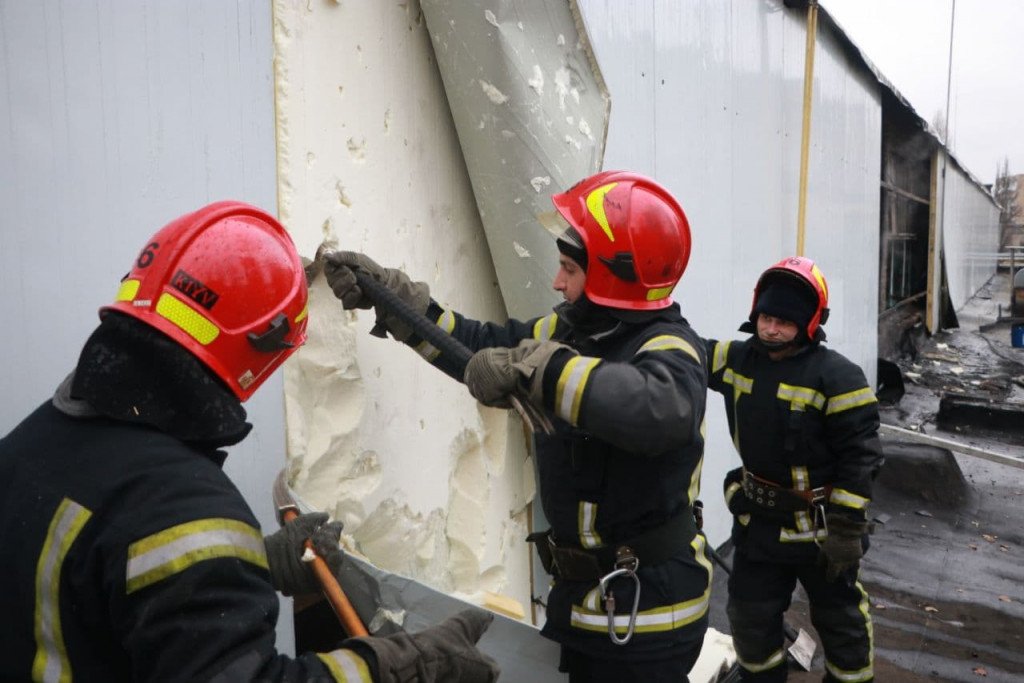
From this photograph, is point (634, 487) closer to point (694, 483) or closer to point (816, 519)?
point (694, 483)

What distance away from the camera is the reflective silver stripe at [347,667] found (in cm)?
116

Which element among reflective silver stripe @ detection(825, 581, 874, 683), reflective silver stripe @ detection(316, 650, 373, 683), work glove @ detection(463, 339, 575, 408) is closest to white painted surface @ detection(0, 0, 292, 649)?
work glove @ detection(463, 339, 575, 408)

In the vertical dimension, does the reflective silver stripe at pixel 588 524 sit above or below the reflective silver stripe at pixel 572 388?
below

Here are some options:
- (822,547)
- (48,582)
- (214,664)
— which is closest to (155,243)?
(48,582)

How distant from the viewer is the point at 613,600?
2059mm

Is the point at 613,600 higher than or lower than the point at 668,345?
lower

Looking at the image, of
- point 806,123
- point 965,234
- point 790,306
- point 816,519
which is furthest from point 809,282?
point 965,234

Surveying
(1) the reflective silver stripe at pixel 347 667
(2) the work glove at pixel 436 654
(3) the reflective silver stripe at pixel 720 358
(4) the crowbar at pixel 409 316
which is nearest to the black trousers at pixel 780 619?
(3) the reflective silver stripe at pixel 720 358

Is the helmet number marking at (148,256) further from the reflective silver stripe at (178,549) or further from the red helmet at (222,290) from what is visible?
the reflective silver stripe at (178,549)

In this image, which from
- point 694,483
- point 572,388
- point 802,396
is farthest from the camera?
point 802,396

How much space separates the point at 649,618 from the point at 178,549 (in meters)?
1.43

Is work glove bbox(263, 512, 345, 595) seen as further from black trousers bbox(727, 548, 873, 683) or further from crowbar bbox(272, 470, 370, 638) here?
black trousers bbox(727, 548, 873, 683)

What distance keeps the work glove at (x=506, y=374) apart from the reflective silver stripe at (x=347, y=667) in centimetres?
79

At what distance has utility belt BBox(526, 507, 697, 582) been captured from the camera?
6.86 ft
